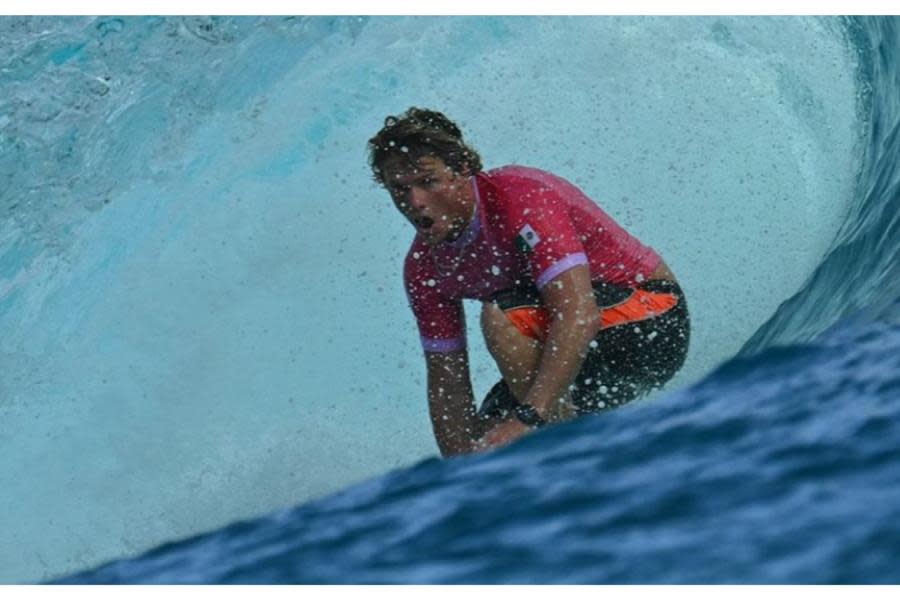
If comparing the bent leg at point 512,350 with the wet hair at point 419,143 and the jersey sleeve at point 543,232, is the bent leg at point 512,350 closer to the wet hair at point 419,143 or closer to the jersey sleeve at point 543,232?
the jersey sleeve at point 543,232

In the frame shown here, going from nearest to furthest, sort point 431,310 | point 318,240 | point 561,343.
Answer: point 561,343 → point 431,310 → point 318,240

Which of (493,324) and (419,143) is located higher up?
(419,143)

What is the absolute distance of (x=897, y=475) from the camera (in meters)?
2.12

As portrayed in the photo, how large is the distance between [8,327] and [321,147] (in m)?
0.62

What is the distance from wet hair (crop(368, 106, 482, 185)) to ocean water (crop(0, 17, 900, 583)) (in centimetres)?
3

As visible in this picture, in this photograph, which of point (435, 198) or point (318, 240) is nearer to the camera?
point (435, 198)

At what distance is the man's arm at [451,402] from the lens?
95.4 inches

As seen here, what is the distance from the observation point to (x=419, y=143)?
2.47 m

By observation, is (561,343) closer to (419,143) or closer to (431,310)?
(431,310)

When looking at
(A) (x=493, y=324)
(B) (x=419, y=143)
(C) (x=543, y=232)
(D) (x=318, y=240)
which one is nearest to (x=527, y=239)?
(C) (x=543, y=232)

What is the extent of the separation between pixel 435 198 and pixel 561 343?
30 centimetres

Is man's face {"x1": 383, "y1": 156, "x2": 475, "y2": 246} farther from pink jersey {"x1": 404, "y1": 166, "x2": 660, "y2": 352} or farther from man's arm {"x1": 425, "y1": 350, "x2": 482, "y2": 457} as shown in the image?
man's arm {"x1": 425, "y1": 350, "x2": 482, "y2": 457}

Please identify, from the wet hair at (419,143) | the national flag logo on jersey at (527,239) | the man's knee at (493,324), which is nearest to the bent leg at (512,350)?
the man's knee at (493,324)

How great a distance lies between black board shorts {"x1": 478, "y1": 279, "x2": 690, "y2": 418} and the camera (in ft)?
7.75
